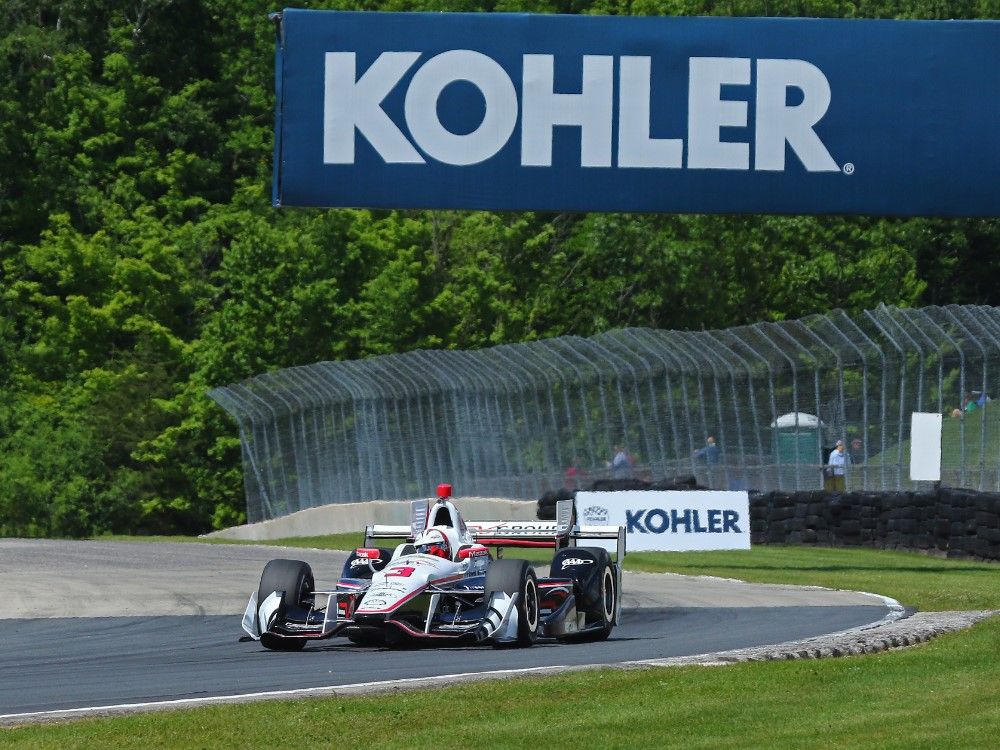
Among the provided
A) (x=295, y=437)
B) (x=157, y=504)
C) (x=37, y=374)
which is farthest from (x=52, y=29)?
(x=295, y=437)

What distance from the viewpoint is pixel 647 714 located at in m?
9.84

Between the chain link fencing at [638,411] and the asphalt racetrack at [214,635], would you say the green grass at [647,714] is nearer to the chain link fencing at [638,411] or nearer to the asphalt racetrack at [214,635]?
the asphalt racetrack at [214,635]

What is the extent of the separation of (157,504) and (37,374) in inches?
250

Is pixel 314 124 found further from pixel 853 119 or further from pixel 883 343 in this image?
pixel 883 343

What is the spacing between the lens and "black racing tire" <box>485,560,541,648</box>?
48.6 feet

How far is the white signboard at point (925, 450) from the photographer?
25016mm

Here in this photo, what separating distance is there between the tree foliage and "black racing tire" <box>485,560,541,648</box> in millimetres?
39223

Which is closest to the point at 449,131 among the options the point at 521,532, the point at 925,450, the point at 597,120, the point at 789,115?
the point at 597,120

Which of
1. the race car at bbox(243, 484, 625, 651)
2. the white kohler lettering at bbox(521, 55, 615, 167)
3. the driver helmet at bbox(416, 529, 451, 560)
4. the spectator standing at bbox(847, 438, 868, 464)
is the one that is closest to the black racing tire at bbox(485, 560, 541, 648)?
the race car at bbox(243, 484, 625, 651)

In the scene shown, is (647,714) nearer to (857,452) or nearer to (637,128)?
(637,128)

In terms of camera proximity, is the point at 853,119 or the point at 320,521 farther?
the point at 320,521

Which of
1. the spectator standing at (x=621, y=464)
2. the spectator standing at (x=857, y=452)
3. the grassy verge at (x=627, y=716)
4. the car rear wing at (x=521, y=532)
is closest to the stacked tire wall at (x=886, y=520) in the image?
the spectator standing at (x=857, y=452)

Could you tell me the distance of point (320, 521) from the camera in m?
40.3

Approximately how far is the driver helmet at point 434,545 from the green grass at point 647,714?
2425mm
